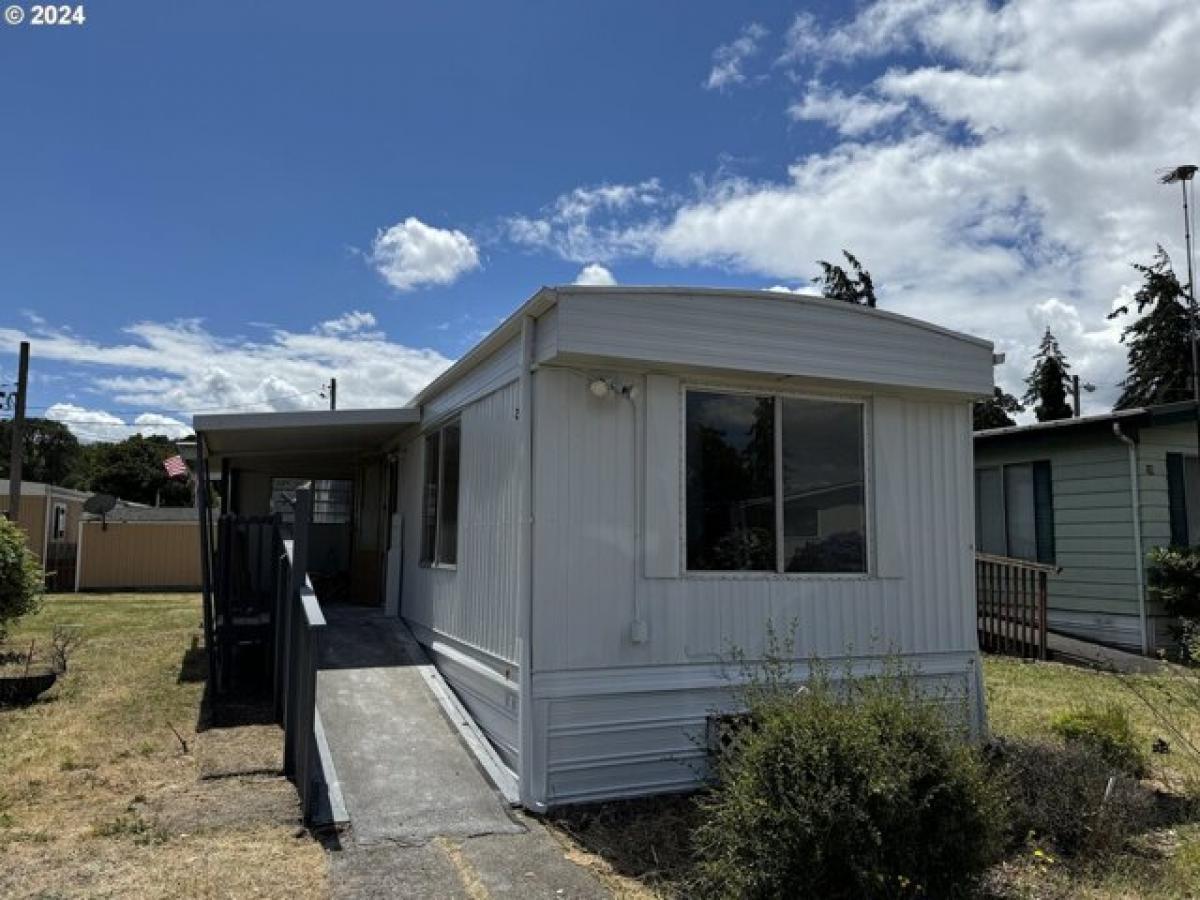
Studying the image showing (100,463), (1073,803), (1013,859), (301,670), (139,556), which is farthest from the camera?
(100,463)

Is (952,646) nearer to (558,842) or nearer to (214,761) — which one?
(558,842)

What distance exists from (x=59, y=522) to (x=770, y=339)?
2819cm

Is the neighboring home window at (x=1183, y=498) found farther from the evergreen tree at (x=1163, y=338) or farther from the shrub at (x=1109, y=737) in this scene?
the evergreen tree at (x=1163, y=338)

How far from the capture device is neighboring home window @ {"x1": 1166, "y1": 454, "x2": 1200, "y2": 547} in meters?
10.7

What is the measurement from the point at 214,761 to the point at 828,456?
4612 millimetres

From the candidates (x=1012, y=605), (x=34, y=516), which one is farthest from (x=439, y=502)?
(x=34, y=516)

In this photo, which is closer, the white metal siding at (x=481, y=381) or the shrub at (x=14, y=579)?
the white metal siding at (x=481, y=381)

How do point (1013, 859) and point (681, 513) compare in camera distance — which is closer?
point (1013, 859)

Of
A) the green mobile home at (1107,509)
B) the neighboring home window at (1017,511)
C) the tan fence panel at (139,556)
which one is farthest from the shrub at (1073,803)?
the tan fence panel at (139,556)

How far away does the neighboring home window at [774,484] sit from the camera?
5.73 metres

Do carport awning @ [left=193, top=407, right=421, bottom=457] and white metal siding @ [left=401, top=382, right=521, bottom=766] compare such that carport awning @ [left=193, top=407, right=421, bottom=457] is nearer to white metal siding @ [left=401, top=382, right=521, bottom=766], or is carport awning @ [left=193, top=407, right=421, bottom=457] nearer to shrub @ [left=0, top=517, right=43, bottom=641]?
white metal siding @ [left=401, top=382, right=521, bottom=766]

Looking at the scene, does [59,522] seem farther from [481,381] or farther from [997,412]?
[997,412]

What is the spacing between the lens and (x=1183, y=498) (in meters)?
10.9

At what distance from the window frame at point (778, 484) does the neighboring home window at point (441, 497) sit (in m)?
2.22
